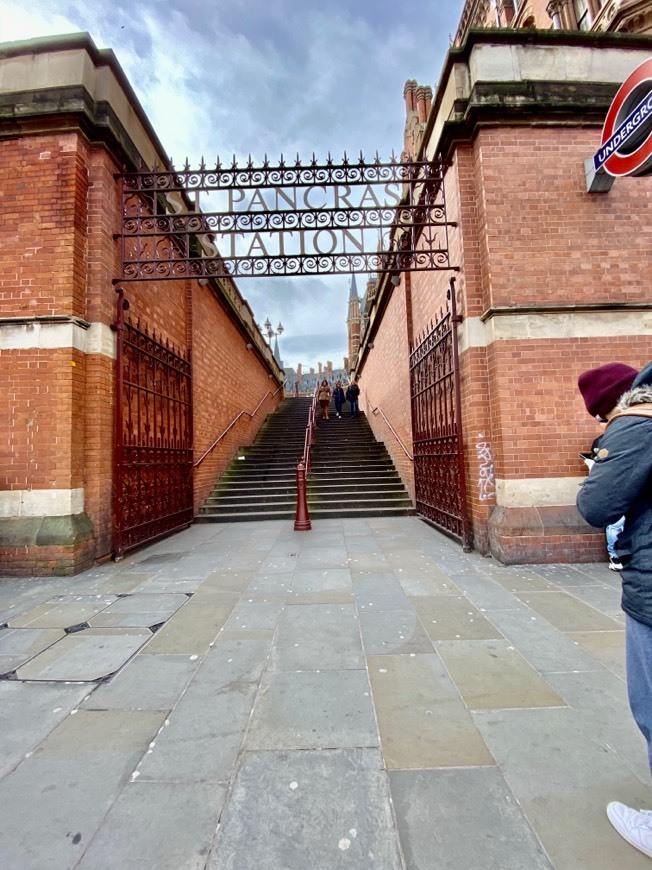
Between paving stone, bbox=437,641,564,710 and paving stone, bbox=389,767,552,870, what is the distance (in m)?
0.56

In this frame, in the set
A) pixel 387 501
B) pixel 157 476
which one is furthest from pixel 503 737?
pixel 387 501

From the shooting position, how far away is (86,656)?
9.30 ft

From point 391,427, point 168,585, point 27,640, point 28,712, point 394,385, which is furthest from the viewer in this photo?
point 391,427

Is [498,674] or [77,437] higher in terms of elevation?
[77,437]

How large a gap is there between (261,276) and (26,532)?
170 inches

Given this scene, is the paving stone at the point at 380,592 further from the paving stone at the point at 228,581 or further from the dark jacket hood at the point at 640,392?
the dark jacket hood at the point at 640,392

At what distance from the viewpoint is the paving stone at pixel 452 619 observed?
3011mm

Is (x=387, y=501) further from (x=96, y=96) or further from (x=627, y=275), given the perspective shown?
(x=96, y=96)

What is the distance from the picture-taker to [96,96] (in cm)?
539

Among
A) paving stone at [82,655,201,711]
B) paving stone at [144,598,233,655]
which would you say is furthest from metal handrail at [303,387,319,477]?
paving stone at [82,655,201,711]

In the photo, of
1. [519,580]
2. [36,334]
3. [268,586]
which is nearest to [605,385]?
[519,580]

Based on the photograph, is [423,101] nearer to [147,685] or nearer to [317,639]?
[317,639]

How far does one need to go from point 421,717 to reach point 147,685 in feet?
5.20

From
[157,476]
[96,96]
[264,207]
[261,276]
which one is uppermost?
[96,96]
